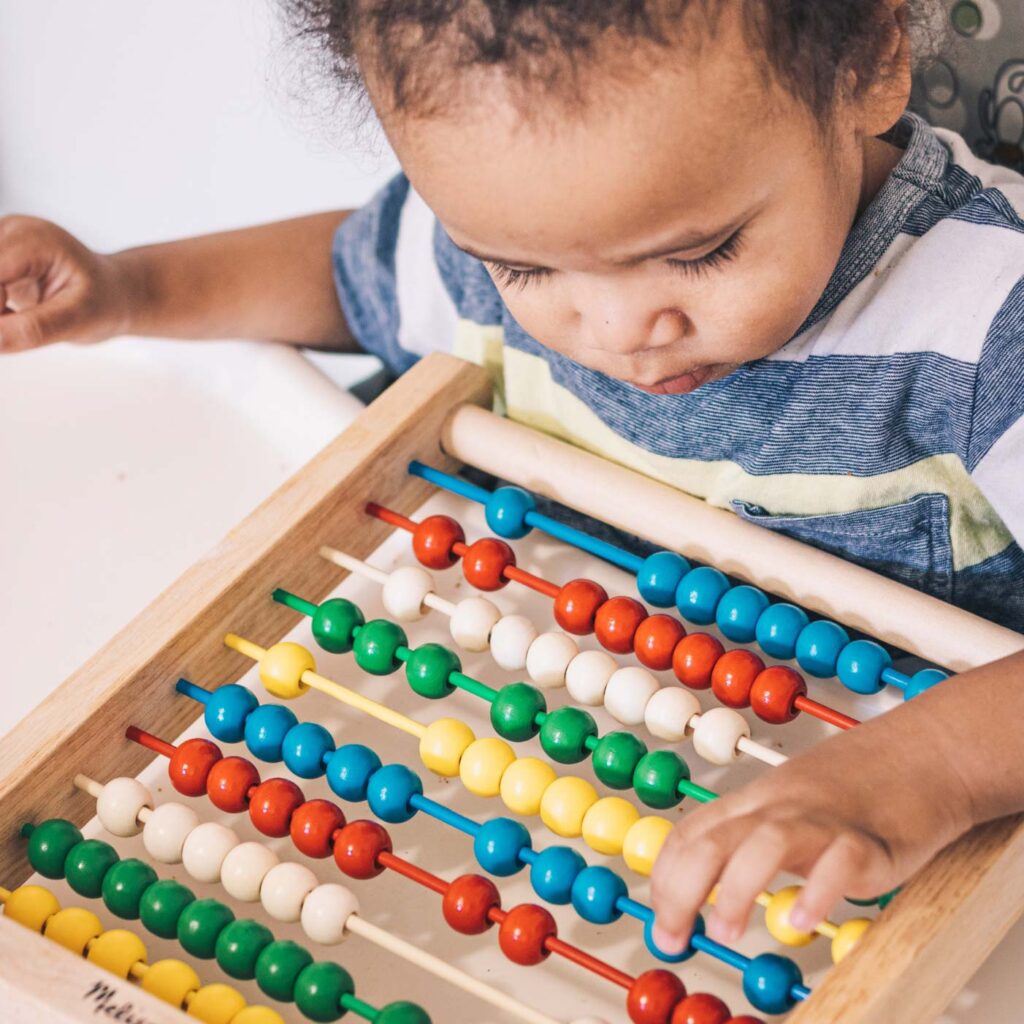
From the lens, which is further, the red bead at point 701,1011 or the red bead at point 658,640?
the red bead at point 658,640

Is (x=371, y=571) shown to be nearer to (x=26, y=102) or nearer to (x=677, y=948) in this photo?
(x=677, y=948)

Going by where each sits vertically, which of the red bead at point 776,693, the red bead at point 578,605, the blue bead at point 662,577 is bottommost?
the red bead at point 776,693

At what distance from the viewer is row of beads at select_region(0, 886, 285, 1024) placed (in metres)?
0.61

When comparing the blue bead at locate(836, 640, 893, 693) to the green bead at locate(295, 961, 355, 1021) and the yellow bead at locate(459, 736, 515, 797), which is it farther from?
the green bead at locate(295, 961, 355, 1021)

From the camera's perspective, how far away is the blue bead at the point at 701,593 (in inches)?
29.3

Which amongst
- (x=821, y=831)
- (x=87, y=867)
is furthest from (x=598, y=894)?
(x=87, y=867)

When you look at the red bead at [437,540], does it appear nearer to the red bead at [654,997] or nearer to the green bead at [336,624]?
the green bead at [336,624]

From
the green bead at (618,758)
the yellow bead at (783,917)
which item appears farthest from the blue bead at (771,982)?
the green bead at (618,758)

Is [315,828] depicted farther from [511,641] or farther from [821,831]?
[821,831]

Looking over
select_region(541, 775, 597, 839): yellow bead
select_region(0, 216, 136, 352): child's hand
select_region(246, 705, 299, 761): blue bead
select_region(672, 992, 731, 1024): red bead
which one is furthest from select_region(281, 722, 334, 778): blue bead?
select_region(0, 216, 136, 352): child's hand

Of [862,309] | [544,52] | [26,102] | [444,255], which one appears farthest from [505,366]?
[26,102]

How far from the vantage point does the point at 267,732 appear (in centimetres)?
71

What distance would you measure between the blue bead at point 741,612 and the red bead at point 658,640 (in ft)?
0.07

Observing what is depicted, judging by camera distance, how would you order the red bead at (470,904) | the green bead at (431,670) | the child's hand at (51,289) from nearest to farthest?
1. the red bead at (470,904)
2. the green bead at (431,670)
3. the child's hand at (51,289)
